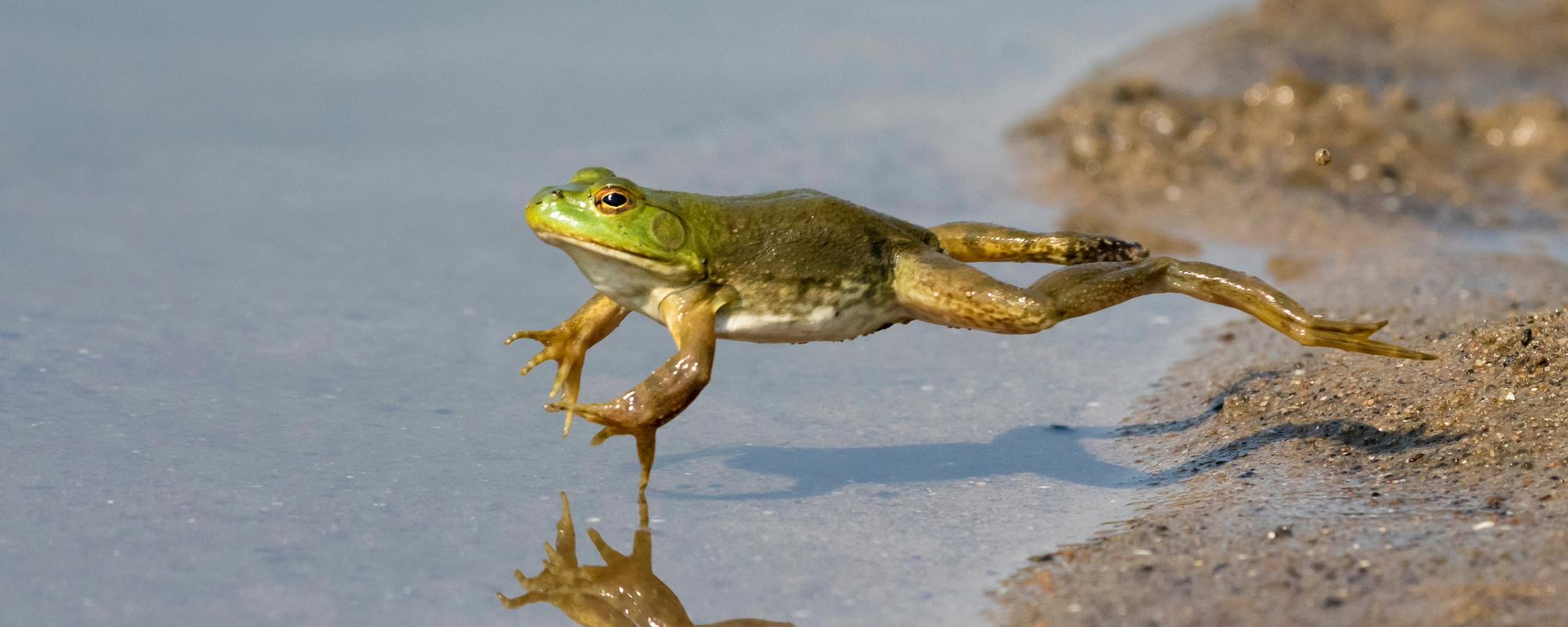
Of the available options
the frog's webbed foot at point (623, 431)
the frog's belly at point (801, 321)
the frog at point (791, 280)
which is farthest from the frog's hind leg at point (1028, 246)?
the frog's webbed foot at point (623, 431)

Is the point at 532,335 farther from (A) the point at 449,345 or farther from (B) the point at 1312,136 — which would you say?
(B) the point at 1312,136

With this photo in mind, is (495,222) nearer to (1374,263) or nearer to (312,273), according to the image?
(312,273)

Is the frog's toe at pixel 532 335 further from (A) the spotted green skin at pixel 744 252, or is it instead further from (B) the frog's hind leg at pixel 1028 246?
(B) the frog's hind leg at pixel 1028 246

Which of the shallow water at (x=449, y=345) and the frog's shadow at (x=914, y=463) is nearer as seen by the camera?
the shallow water at (x=449, y=345)

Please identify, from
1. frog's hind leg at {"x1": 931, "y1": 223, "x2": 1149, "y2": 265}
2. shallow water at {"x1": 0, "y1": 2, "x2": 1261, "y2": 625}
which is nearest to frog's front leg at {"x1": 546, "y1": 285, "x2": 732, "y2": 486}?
shallow water at {"x1": 0, "y1": 2, "x2": 1261, "y2": 625}

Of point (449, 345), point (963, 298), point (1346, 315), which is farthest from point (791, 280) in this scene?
point (1346, 315)

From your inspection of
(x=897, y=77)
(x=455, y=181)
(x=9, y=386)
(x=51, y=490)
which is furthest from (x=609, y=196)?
(x=897, y=77)
